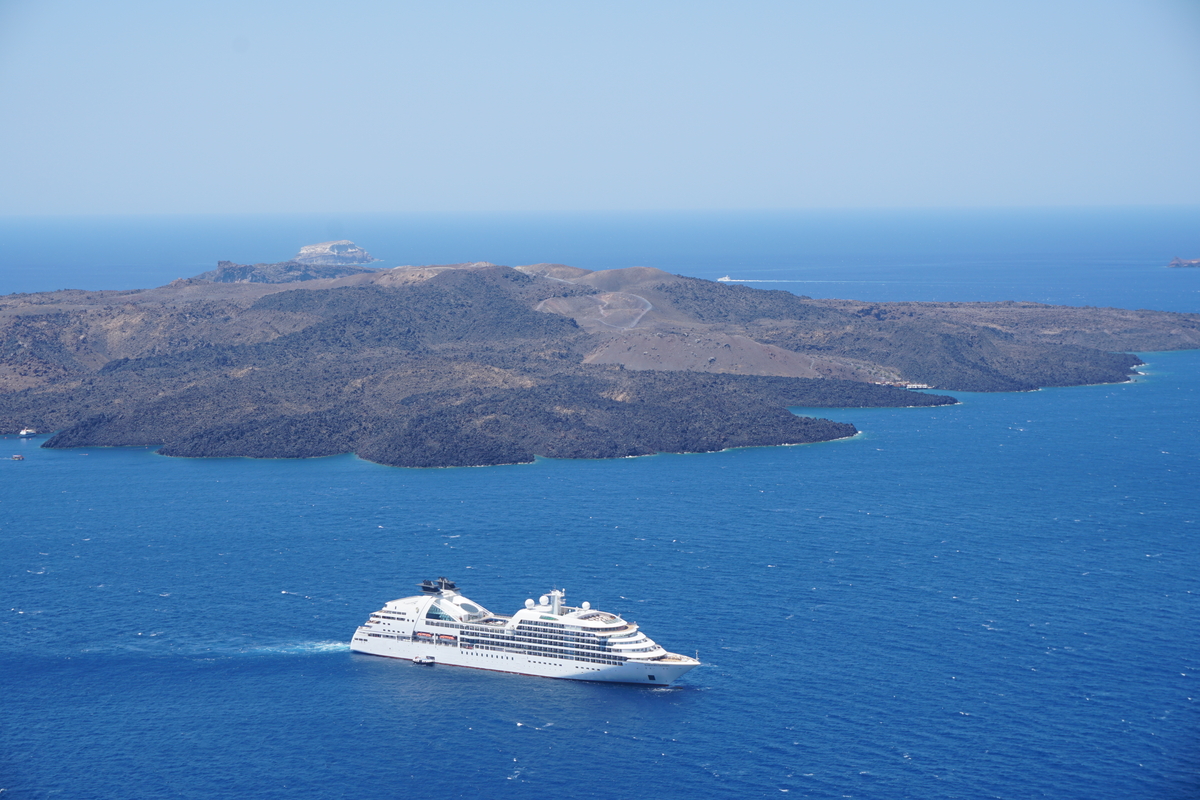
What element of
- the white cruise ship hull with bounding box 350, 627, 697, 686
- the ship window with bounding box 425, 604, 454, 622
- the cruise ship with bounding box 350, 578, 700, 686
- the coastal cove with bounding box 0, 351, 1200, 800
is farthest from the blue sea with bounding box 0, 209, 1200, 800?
the ship window with bounding box 425, 604, 454, 622

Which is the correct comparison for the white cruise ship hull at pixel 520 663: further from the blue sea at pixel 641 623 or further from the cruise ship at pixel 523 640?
the blue sea at pixel 641 623

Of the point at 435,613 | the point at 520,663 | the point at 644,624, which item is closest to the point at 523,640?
the point at 520,663

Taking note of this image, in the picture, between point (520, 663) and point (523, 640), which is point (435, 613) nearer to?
point (523, 640)

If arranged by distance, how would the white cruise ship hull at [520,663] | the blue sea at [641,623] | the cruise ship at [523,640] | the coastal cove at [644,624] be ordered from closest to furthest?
the blue sea at [641,623] → the coastal cove at [644,624] → the white cruise ship hull at [520,663] → the cruise ship at [523,640]

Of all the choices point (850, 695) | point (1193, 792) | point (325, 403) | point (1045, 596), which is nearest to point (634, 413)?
point (325, 403)

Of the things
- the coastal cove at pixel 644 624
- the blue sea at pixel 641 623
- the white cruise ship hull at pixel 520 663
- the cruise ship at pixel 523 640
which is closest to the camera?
the blue sea at pixel 641 623

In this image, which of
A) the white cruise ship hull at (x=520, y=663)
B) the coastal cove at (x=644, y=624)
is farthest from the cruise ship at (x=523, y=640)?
the coastal cove at (x=644, y=624)

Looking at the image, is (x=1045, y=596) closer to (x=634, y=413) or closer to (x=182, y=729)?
(x=182, y=729)

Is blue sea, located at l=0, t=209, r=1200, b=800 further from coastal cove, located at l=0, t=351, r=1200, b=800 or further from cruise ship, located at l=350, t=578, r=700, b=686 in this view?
cruise ship, located at l=350, t=578, r=700, b=686
